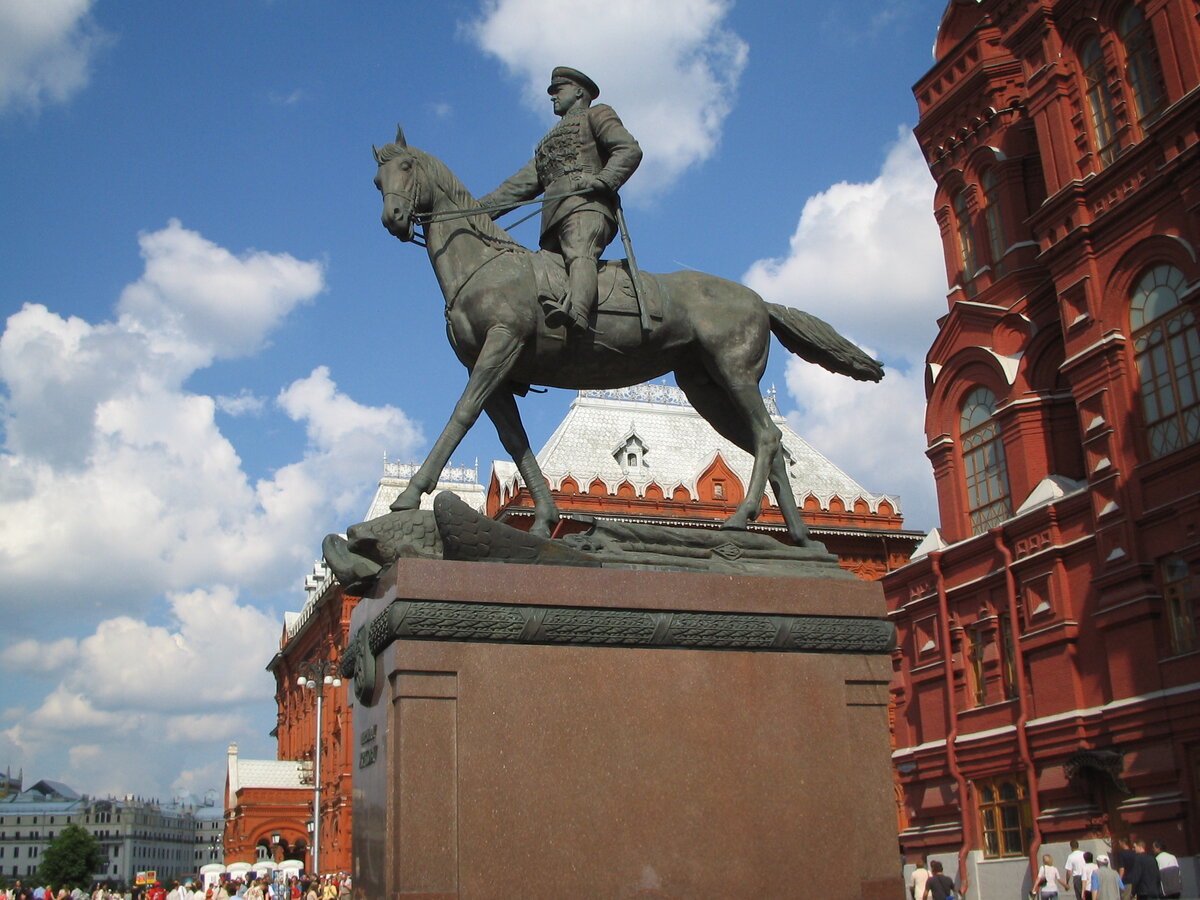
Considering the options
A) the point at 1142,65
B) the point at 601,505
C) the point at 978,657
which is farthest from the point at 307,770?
the point at 1142,65

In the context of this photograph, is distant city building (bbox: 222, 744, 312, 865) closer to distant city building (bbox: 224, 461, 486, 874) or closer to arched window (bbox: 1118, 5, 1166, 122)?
distant city building (bbox: 224, 461, 486, 874)

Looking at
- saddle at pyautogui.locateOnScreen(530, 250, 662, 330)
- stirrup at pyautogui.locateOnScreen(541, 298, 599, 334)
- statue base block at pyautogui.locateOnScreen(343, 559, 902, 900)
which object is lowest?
statue base block at pyautogui.locateOnScreen(343, 559, 902, 900)

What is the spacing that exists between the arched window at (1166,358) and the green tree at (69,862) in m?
101

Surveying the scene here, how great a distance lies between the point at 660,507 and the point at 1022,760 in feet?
55.8

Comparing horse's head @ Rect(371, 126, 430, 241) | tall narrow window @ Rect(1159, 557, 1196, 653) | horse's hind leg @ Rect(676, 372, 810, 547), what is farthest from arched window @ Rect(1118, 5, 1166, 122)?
horse's head @ Rect(371, 126, 430, 241)

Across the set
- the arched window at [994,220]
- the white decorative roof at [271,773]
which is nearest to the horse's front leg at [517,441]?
the arched window at [994,220]

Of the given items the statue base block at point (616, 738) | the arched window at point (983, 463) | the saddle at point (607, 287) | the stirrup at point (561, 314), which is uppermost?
the arched window at point (983, 463)

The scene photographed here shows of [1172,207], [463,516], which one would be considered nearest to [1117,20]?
[1172,207]

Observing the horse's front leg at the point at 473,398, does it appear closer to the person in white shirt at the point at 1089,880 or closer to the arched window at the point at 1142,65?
the person in white shirt at the point at 1089,880

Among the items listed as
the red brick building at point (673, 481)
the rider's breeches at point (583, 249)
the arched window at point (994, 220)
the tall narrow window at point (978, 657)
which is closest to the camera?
the rider's breeches at point (583, 249)

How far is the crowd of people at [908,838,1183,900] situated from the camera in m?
16.9

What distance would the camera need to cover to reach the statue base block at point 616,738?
6.45 metres

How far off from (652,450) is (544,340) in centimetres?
4019

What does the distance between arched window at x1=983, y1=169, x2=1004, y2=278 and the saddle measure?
78.4 feet
